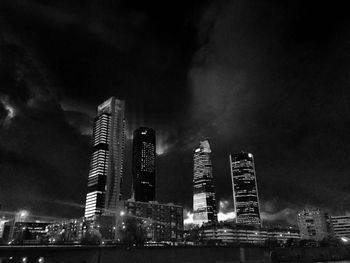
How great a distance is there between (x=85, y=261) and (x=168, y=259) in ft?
82.5

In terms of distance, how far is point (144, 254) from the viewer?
296ft

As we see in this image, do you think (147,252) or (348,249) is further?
A: (348,249)

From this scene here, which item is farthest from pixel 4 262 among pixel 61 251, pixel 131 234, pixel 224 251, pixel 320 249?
pixel 320 249

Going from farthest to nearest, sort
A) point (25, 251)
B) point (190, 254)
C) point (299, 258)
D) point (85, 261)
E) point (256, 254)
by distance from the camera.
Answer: point (299, 258) → point (256, 254) → point (190, 254) → point (85, 261) → point (25, 251)

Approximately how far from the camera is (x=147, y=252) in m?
91.2

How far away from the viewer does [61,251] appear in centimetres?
8225

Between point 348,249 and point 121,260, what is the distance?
129 m

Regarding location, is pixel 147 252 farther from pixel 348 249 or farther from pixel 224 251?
pixel 348 249

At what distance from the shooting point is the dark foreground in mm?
79162

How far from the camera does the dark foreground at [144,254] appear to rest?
260 feet

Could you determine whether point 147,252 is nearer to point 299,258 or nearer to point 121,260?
point 121,260

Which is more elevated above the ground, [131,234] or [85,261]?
[131,234]

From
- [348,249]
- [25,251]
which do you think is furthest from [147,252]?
[348,249]

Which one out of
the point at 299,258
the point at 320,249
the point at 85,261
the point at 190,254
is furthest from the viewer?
the point at 320,249
